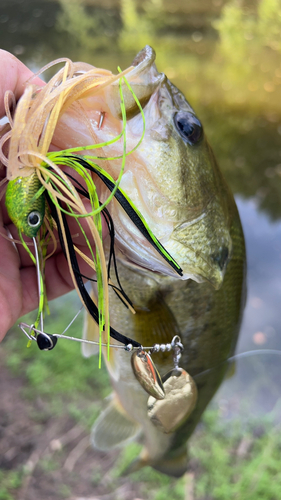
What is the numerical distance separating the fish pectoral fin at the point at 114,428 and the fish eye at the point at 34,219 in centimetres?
137

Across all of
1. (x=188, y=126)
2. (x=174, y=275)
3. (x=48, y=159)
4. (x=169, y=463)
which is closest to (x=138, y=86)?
(x=188, y=126)

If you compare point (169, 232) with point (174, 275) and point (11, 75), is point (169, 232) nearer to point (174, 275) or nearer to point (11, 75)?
point (174, 275)

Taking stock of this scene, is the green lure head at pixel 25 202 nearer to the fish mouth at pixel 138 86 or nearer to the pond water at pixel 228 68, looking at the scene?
the fish mouth at pixel 138 86

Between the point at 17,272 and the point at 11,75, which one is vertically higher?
the point at 11,75

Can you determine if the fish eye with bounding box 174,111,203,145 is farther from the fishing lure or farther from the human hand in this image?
the human hand

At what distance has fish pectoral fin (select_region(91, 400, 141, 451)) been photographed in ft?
5.96

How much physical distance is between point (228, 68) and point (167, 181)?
14.8 feet

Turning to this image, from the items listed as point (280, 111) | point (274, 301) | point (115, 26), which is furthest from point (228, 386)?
point (115, 26)

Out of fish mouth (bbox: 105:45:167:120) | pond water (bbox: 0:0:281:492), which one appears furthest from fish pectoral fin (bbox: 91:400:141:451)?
fish mouth (bbox: 105:45:167:120)

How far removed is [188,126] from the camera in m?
0.96

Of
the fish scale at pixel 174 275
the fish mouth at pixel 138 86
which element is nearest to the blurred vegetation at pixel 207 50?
the fish scale at pixel 174 275

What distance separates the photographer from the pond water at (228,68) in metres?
2.49

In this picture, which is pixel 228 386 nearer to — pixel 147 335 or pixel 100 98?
pixel 147 335

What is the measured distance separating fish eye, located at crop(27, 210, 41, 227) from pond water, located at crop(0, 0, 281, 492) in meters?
1.95
